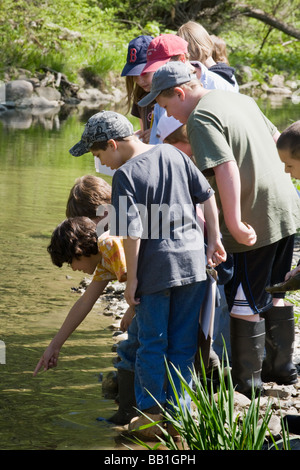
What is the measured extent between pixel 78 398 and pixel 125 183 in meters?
1.15

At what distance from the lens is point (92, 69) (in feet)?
70.6

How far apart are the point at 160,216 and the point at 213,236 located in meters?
0.25

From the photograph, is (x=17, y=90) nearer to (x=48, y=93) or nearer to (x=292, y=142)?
(x=48, y=93)

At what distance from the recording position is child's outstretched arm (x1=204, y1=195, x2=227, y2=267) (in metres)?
3.00

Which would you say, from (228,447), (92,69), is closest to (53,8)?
(92,69)

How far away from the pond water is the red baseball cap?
59.9 inches

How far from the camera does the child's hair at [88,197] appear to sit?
3.51 m

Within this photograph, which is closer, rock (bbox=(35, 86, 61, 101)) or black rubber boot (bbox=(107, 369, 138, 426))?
black rubber boot (bbox=(107, 369, 138, 426))

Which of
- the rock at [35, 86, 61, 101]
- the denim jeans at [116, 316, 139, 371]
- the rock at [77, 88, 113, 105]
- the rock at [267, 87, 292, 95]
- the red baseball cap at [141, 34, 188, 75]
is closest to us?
the denim jeans at [116, 316, 139, 371]

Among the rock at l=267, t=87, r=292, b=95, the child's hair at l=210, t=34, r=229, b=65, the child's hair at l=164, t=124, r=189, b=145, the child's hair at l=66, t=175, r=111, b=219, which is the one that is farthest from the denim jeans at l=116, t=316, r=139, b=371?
the rock at l=267, t=87, r=292, b=95

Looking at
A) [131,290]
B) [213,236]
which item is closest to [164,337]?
[131,290]

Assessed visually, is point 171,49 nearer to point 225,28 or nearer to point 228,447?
point 228,447

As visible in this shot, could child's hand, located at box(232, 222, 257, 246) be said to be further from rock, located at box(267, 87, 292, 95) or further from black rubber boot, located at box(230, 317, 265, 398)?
rock, located at box(267, 87, 292, 95)

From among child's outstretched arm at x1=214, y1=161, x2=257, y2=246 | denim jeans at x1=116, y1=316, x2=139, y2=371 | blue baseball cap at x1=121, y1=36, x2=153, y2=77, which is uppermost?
blue baseball cap at x1=121, y1=36, x2=153, y2=77
